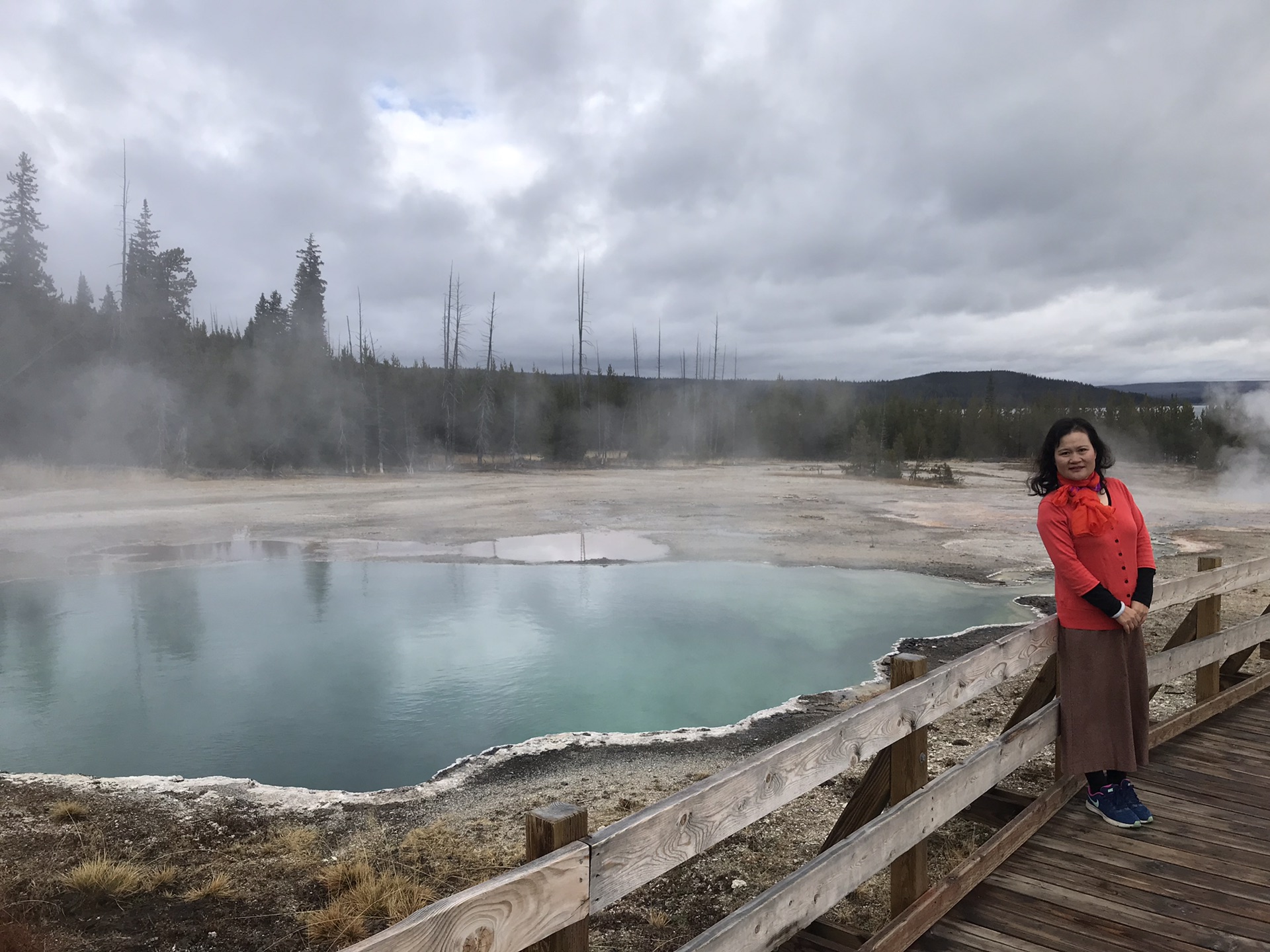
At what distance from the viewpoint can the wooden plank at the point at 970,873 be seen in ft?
7.41

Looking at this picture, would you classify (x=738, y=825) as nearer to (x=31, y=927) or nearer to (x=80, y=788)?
(x=31, y=927)

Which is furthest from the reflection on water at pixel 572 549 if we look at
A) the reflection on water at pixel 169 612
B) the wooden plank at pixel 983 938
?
the wooden plank at pixel 983 938

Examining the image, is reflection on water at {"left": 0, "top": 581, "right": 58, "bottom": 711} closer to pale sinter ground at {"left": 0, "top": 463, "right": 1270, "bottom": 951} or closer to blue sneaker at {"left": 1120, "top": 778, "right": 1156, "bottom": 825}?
pale sinter ground at {"left": 0, "top": 463, "right": 1270, "bottom": 951}

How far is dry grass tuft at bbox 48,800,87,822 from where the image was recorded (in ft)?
15.5

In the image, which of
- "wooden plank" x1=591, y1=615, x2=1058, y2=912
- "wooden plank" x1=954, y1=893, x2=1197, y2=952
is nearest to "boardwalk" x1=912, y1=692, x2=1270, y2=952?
"wooden plank" x1=954, y1=893, x2=1197, y2=952

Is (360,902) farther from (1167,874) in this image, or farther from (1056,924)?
(1167,874)

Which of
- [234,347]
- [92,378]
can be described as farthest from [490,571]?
[234,347]

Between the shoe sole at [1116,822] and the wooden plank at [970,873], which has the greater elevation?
the wooden plank at [970,873]

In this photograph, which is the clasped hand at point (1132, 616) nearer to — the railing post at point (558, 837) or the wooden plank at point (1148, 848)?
the wooden plank at point (1148, 848)

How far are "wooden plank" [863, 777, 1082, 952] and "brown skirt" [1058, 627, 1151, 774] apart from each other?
0.64 feet

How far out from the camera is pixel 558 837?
56.8 inches

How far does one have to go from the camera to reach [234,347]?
38.8 m

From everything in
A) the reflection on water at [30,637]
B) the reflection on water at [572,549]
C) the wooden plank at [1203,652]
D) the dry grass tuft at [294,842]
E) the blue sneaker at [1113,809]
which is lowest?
the reflection on water at [30,637]

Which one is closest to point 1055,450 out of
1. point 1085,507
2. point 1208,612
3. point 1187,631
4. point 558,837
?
point 1085,507
